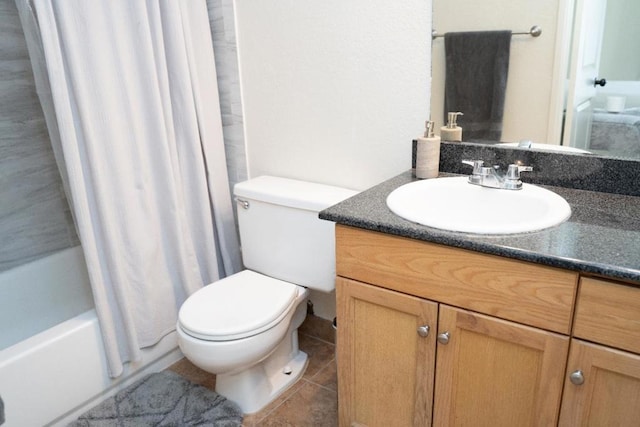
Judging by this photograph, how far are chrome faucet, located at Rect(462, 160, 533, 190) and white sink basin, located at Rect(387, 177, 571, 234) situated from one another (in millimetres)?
15

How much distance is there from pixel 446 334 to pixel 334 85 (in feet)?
3.41

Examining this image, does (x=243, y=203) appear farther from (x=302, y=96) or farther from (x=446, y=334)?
(x=446, y=334)


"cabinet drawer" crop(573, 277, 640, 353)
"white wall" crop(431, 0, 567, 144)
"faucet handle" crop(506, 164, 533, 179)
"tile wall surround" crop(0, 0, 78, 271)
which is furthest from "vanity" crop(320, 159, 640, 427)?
"tile wall surround" crop(0, 0, 78, 271)

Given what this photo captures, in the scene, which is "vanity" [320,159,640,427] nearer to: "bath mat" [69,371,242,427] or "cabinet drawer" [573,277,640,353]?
"cabinet drawer" [573,277,640,353]

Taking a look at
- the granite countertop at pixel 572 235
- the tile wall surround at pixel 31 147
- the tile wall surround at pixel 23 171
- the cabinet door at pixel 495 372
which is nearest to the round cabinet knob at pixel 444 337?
the cabinet door at pixel 495 372

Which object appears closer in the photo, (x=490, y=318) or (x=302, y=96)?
(x=490, y=318)

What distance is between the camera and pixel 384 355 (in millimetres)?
1271

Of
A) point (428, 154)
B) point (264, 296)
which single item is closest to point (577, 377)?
point (428, 154)

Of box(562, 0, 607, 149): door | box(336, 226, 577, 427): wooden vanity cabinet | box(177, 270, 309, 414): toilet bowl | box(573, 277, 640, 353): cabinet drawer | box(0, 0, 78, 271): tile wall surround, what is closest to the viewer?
box(573, 277, 640, 353): cabinet drawer

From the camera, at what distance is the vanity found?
36.4 inches

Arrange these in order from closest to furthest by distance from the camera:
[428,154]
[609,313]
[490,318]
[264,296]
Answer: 1. [609,313]
2. [490,318]
3. [428,154]
4. [264,296]

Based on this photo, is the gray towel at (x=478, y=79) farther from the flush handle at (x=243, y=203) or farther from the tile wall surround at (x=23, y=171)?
the tile wall surround at (x=23, y=171)

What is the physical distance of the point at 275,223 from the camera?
1.80m

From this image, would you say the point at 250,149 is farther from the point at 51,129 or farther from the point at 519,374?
the point at 519,374
